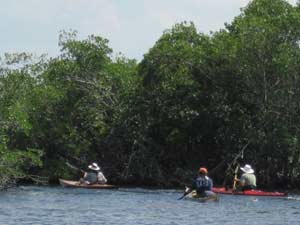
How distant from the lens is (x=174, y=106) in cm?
5041

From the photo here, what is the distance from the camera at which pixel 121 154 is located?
174 ft

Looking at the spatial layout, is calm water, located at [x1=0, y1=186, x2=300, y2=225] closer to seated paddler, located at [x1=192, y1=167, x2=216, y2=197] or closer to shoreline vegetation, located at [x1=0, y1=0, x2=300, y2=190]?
seated paddler, located at [x1=192, y1=167, x2=216, y2=197]

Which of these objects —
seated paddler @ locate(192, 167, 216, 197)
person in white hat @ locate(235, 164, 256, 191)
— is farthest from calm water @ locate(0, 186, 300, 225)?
person in white hat @ locate(235, 164, 256, 191)

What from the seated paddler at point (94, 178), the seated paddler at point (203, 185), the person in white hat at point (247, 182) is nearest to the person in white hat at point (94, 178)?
the seated paddler at point (94, 178)

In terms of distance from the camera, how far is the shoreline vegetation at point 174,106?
46.3 metres

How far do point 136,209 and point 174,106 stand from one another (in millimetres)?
18155

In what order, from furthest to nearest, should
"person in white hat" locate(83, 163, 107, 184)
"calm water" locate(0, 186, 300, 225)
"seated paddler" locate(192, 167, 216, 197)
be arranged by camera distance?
"person in white hat" locate(83, 163, 107, 184), "seated paddler" locate(192, 167, 216, 197), "calm water" locate(0, 186, 300, 225)

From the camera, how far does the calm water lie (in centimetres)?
2811

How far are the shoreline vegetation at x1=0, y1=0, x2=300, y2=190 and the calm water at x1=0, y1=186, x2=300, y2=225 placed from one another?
165 inches

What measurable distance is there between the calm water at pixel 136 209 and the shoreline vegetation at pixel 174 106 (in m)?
4.19

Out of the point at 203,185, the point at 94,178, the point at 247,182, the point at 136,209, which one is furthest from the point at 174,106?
the point at 136,209

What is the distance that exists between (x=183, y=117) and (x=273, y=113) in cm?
503

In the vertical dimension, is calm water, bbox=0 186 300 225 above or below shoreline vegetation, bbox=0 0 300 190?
below

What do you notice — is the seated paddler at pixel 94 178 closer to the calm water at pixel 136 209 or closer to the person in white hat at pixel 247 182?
the calm water at pixel 136 209
